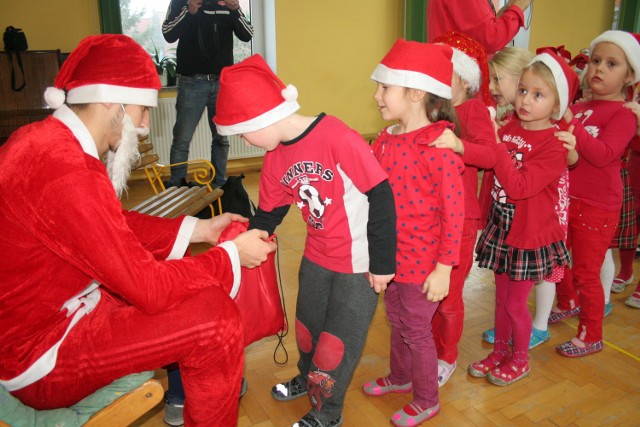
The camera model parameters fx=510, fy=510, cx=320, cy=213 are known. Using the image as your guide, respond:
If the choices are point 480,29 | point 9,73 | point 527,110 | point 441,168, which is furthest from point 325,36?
point 441,168

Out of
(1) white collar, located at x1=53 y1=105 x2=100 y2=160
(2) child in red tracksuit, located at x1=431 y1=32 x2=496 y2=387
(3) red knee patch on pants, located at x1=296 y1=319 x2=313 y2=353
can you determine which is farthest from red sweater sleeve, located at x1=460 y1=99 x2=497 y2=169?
(1) white collar, located at x1=53 y1=105 x2=100 y2=160

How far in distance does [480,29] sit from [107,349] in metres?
1.88

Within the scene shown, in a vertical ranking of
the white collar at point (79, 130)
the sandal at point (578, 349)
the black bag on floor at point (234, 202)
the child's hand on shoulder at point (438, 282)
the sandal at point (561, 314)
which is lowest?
the sandal at point (561, 314)

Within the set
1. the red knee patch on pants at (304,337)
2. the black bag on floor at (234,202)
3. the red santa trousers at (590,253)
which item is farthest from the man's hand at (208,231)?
the black bag on floor at (234,202)

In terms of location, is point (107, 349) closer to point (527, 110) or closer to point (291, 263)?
point (527, 110)

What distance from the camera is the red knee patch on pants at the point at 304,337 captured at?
5.65 feet

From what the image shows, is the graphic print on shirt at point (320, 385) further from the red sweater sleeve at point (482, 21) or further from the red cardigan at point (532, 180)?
the red sweater sleeve at point (482, 21)

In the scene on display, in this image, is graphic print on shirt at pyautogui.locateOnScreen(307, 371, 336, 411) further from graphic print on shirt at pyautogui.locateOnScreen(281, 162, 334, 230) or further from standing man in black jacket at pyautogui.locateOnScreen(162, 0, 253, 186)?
standing man in black jacket at pyautogui.locateOnScreen(162, 0, 253, 186)

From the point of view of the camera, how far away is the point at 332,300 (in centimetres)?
159

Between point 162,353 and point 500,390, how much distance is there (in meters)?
1.33

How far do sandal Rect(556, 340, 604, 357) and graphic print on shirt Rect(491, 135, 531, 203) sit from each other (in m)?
0.75

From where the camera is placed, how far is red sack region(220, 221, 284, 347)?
1554mm

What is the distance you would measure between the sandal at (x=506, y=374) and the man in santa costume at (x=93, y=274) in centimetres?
108

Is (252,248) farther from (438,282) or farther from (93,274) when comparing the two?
(438,282)
